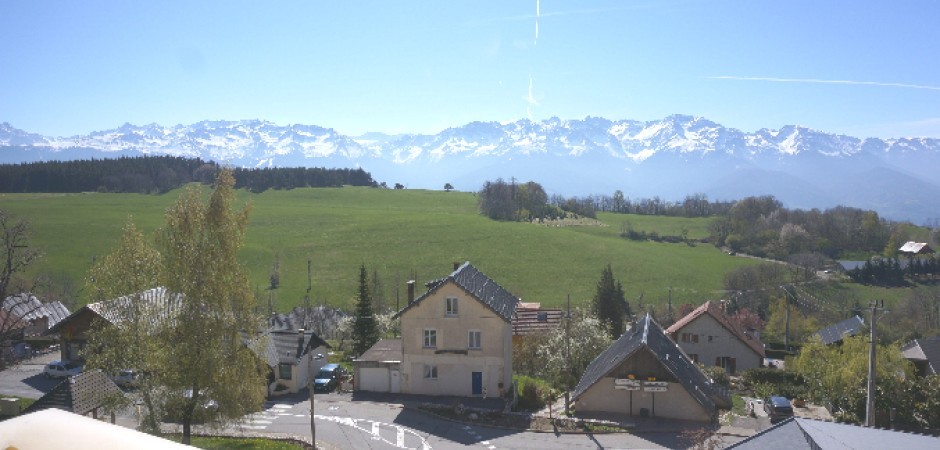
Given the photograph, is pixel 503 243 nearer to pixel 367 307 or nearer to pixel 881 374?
pixel 367 307

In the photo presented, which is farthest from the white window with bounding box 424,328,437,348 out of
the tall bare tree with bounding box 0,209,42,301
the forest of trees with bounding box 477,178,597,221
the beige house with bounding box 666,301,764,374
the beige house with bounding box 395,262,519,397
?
the forest of trees with bounding box 477,178,597,221

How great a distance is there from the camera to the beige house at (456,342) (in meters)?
37.5

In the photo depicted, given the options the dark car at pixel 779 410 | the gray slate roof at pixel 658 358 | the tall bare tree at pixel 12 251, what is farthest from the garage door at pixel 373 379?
the dark car at pixel 779 410

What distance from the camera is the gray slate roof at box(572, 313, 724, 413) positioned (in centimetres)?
3306

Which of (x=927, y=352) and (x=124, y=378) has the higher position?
(x=124, y=378)

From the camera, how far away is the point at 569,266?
9494cm

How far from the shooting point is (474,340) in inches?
1489

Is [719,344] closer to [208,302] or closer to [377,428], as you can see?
[377,428]

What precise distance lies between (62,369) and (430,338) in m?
22.3

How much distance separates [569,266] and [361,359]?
5916cm

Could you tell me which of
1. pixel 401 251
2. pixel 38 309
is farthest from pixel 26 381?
pixel 401 251

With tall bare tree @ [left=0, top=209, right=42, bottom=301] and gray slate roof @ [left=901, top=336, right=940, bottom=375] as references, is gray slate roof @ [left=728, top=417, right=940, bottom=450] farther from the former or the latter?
gray slate roof @ [left=901, top=336, right=940, bottom=375]

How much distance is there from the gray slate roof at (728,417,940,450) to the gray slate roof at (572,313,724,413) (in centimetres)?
1688

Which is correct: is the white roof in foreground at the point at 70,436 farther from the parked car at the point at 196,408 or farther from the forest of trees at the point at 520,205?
the forest of trees at the point at 520,205
